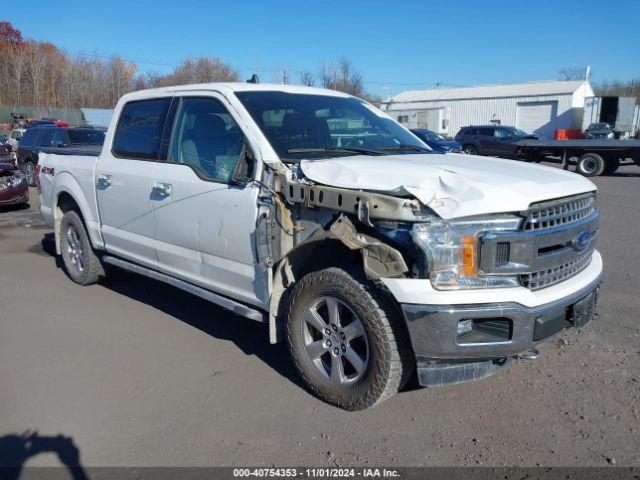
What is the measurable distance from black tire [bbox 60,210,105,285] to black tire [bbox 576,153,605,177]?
16307mm

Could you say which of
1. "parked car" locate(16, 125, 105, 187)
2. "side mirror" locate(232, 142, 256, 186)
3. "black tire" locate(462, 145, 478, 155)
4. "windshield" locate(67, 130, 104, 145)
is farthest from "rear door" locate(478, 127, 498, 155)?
"side mirror" locate(232, 142, 256, 186)

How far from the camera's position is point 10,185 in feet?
37.9

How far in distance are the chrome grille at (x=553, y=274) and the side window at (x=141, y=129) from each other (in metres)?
3.17

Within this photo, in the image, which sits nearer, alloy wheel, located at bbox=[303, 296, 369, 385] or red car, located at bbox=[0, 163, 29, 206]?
alloy wheel, located at bbox=[303, 296, 369, 385]

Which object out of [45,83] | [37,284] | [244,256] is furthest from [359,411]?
[45,83]

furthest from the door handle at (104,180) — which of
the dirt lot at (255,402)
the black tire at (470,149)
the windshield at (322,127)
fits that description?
the black tire at (470,149)

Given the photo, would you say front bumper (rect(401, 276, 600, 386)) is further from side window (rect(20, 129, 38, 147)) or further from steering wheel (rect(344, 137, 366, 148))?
side window (rect(20, 129, 38, 147))

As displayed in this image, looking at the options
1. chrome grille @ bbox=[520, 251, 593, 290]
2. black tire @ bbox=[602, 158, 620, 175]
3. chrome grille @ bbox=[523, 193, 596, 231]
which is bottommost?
black tire @ bbox=[602, 158, 620, 175]

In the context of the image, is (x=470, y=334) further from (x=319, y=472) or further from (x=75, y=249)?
(x=75, y=249)

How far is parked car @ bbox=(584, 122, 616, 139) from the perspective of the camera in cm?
3334

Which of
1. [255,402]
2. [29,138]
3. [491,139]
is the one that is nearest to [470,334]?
[255,402]

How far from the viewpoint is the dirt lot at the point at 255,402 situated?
10.0ft

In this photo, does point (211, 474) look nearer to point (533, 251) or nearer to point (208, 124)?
point (533, 251)

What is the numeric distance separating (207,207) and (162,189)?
2.05 ft
